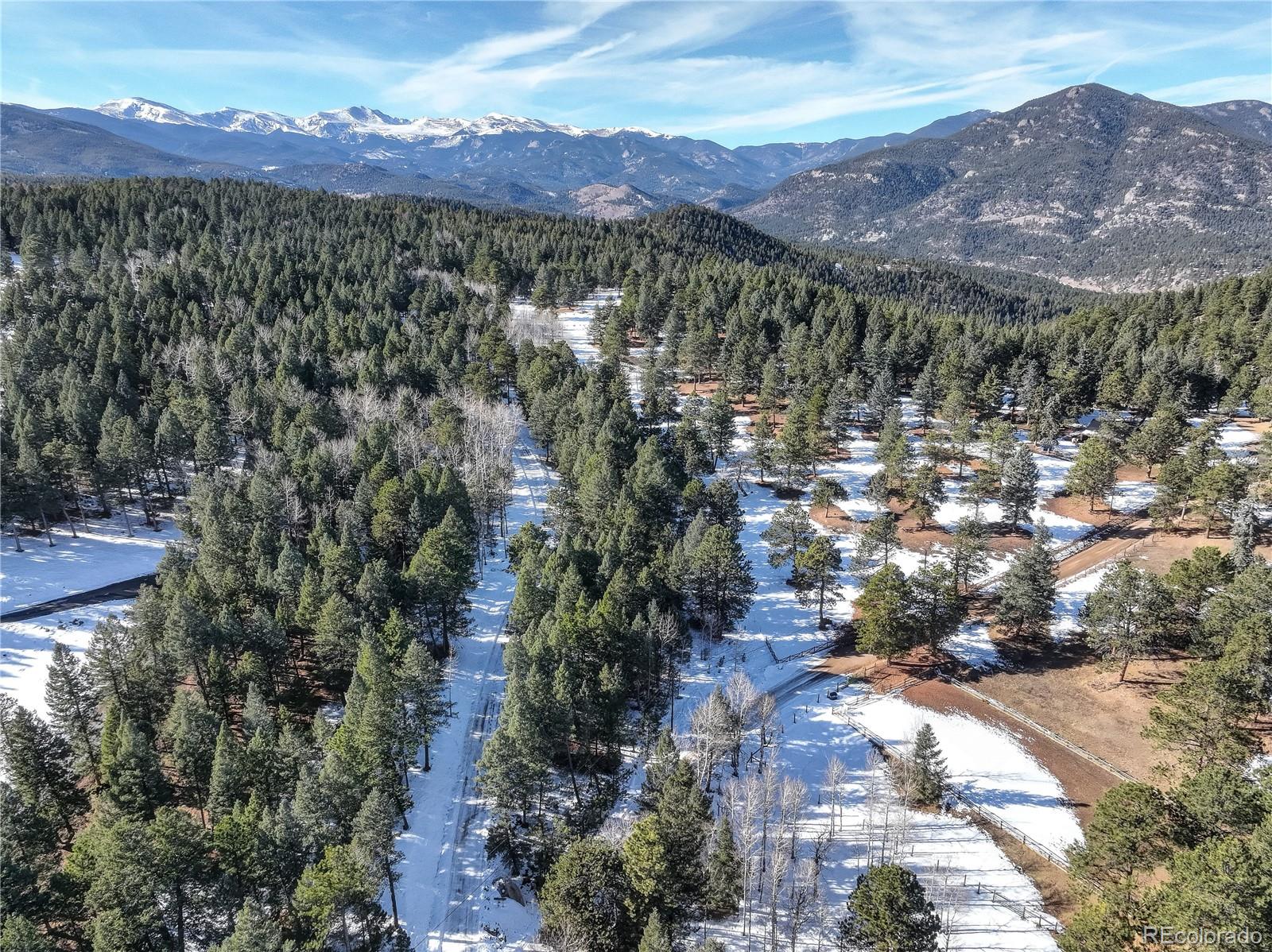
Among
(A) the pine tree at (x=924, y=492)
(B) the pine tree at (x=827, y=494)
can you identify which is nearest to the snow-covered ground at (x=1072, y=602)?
(A) the pine tree at (x=924, y=492)

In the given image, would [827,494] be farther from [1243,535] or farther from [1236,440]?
[1236,440]

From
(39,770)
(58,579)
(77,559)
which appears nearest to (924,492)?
(39,770)

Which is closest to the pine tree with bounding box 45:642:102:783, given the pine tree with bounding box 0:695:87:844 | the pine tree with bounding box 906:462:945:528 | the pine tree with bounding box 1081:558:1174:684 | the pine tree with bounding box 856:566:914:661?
the pine tree with bounding box 0:695:87:844

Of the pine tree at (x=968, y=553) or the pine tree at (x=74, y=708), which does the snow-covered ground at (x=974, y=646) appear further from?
the pine tree at (x=74, y=708)

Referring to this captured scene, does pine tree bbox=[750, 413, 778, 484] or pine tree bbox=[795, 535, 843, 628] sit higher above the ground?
pine tree bbox=[750, 413, 778, 484]

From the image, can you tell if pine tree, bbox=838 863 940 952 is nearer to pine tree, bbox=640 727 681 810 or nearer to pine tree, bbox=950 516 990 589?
pine tree, bbox=640 727 681 810
